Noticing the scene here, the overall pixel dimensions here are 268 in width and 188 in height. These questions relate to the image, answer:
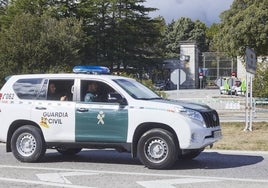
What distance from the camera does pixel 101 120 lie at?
10586mm

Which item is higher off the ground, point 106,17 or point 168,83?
point 106,17

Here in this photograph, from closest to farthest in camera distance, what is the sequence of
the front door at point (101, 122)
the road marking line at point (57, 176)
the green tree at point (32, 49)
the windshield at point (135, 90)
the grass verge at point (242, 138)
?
the road marking line at point (57, 176), the front door at point (101, 122), the windshield at point (135, 90), the grass verge at point (242, 138), the green tree at point (32, 49)

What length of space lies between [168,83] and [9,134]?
74.9 m

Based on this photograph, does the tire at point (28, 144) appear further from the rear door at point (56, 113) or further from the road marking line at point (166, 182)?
the road marking line at point (166, 182)

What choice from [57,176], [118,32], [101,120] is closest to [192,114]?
[101,120]

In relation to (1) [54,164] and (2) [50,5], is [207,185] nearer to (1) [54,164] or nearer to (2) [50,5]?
(1) [54,164]

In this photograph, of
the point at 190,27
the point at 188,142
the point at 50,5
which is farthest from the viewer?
the point at 190,27

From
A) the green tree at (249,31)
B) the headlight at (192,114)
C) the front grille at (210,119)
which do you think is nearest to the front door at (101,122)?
the headlight at (192,114)

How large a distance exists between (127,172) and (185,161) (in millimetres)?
1855

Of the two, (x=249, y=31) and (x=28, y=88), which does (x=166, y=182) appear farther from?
(x=249, y=31)

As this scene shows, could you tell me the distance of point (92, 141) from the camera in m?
10.7

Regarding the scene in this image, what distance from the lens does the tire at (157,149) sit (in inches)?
399

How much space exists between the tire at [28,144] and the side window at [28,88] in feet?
2.17

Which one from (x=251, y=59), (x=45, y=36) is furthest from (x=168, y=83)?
(x=251, y=59)
